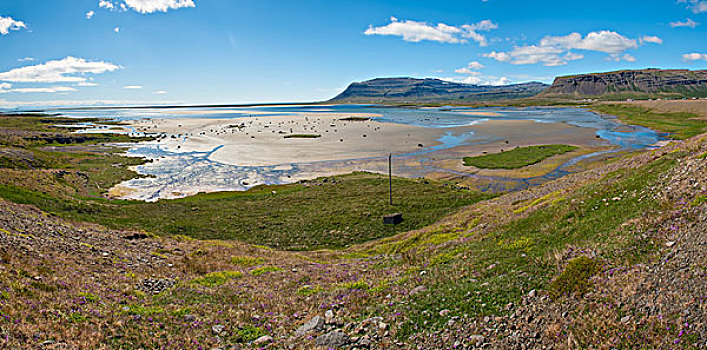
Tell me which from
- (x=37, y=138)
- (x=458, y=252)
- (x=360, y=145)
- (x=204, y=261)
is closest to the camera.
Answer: (x=458, y=252)

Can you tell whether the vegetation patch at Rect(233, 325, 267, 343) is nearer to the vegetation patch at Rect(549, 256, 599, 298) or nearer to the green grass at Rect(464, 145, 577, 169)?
the vegetation patch at Rect(549, 256, 599, 298)

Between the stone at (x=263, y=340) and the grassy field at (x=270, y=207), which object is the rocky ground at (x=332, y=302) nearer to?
the stone at (x=263, y=340)

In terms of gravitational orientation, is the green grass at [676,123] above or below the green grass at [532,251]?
above

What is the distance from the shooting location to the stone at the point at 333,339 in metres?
10.3

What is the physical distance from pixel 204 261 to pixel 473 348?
17716 mm

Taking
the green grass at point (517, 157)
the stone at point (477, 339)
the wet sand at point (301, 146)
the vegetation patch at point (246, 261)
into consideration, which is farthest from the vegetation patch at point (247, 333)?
the wet sand at point (301, 146)

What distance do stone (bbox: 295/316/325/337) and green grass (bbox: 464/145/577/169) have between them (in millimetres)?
60684

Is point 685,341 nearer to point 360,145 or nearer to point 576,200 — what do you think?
point 576,200

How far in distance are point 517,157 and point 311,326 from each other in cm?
7054

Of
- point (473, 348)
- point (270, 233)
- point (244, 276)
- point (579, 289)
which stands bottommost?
point (270, 233)

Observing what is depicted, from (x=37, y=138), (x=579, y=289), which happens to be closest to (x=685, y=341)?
(x=579, y=289)

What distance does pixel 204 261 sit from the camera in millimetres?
22078

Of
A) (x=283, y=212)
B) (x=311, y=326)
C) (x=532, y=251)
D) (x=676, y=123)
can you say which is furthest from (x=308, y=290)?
(x=676, y=123)

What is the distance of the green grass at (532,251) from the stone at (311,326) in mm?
2484
